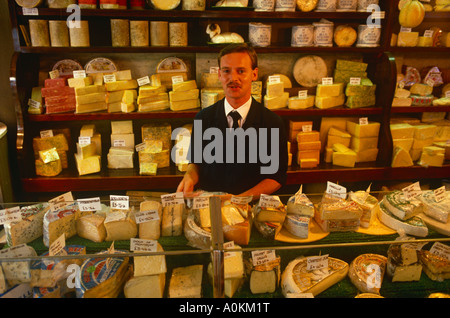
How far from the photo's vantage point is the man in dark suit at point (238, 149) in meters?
2.25

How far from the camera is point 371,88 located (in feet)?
10.7

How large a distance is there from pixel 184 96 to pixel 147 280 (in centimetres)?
206

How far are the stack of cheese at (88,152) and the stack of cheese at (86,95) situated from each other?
0.19 metres

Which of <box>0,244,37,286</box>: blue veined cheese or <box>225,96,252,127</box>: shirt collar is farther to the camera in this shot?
<box>225,96,252,127</box>: shirt collar

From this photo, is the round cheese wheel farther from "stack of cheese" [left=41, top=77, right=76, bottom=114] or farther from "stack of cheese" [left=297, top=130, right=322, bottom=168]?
→ "stack of cheese" [left=41, top=77, right=76, bottom=114]

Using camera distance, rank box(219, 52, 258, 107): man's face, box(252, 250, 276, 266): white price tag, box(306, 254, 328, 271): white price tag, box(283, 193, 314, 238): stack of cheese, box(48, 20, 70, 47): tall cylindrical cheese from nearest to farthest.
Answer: box(252, 250, 276, 266): white price tag < box(306, 254, 328, 271): white price tag < box(283, 193, 314, 238): stack of cheese < box(219, 52, 258, 107): man's face < box(48, 20, 70, 47): tall cylindrical cheese

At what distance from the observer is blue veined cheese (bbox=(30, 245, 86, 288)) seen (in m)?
1.32

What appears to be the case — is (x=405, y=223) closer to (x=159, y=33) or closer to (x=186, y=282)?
(x=186, y=282)

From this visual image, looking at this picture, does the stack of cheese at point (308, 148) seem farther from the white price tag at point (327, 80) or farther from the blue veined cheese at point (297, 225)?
the blue veined cheese at point (297, 225)

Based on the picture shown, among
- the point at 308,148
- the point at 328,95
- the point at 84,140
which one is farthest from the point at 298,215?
the point at 84,140

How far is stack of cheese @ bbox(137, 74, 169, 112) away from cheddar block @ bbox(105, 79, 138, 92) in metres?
0.11

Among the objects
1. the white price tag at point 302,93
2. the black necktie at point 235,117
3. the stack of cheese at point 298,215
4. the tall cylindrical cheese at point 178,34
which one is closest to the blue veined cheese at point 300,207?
the stack of cheese at point 298,215

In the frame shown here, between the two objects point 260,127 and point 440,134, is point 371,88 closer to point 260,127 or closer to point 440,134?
point 440,134

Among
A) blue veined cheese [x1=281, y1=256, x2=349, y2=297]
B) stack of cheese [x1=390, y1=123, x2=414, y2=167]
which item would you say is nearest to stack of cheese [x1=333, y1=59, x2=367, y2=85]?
stack of cheese [x1=390, y1=123, x2=414, y2=167]
